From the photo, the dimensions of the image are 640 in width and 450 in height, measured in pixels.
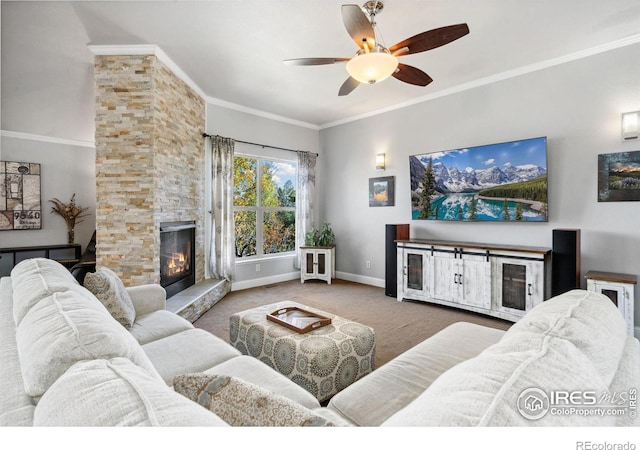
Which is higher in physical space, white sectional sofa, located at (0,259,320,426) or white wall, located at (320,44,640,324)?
white wall, located at (320,44,640,324)

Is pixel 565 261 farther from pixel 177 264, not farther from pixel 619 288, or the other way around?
pixel 177 264

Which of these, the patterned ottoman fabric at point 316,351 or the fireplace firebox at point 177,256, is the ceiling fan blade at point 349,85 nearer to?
the patterned ottoman fabric at point 316,351

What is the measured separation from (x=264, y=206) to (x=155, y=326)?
3.30 m

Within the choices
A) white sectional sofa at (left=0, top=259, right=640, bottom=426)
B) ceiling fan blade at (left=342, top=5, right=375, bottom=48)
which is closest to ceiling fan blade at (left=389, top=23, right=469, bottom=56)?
ceiling fan blade at (left=342, top=5, right=375, bottom=48)

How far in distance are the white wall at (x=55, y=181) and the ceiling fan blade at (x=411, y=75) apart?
18.6ft

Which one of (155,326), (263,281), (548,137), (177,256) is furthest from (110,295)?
(548,137)

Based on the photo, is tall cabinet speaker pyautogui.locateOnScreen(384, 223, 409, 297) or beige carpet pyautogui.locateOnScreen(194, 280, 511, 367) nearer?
beige carpet pyautogui.locateOnScreen(194, 280, 511, 367)

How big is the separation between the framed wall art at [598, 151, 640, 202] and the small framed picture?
7.92 feet

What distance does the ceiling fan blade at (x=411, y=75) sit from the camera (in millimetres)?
2471

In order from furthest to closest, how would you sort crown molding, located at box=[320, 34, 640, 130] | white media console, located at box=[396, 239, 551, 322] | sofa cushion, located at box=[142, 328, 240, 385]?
1. white media console, located at box=[396, 239, 551, 322]
2. crown molding, located at box=[320, 34, 640, 130]
3. sofa cushion, located at box=[142, 328, 240, 385]

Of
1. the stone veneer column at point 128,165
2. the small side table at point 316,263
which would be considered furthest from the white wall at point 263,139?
the stone veneer column at point 128,165

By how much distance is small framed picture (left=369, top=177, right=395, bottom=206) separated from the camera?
4.68m

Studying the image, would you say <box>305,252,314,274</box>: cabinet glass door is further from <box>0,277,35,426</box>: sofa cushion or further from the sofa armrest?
<box>0,277,35,426</box>: sofa cushion

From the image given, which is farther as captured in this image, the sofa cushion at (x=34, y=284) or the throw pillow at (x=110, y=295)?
the throw pillow at (x=110, y=295)
